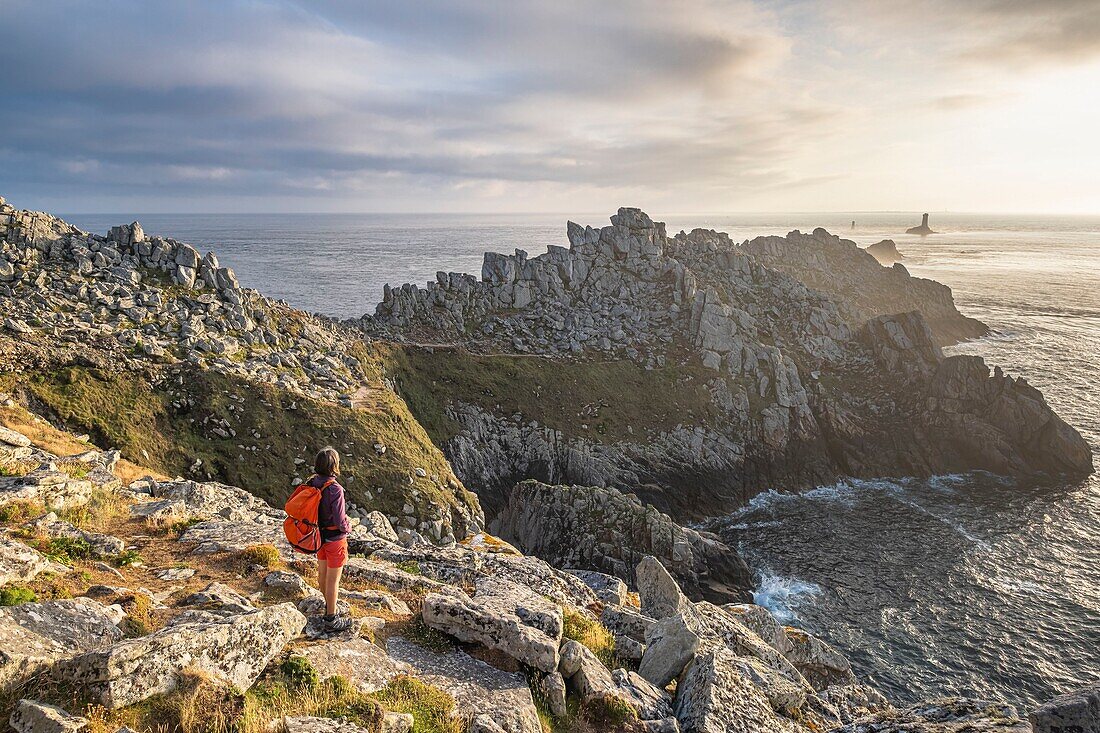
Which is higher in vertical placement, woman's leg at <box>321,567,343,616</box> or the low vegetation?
woman's leg at <box>321,567,343,616</box>

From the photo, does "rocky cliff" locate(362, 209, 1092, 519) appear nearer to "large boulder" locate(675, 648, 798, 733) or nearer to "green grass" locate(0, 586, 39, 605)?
"large boulder" locate(675, 648, 798, 733)

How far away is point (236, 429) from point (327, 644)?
34.8 meters

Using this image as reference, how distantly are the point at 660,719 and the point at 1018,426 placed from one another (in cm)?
8177

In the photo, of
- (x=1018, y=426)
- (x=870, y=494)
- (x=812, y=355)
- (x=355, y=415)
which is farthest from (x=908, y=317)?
(x=355, y=415)

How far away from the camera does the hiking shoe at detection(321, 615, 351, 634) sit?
12156 mm

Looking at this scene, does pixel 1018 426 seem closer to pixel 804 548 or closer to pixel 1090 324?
pixel 804 548

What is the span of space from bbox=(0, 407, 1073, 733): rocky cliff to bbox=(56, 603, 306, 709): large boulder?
0.09ft

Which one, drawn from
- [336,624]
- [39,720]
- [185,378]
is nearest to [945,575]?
[336,624]

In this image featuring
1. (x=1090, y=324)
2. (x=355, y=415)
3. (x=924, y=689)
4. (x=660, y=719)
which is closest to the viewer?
(x=660, y=719)

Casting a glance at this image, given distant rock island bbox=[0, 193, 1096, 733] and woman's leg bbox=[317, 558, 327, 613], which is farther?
woman's leg bbox=[317, 558, 327, 613]

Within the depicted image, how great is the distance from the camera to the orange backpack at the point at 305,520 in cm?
1227

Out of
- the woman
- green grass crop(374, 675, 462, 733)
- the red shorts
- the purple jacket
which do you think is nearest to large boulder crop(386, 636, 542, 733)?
green grass crop(374, 675, 462, 733)

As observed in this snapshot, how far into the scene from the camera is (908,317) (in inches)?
3492

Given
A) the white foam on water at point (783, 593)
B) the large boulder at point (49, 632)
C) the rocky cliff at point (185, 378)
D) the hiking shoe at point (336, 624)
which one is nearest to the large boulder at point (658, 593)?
the hiking shoe at point (336, 624)
